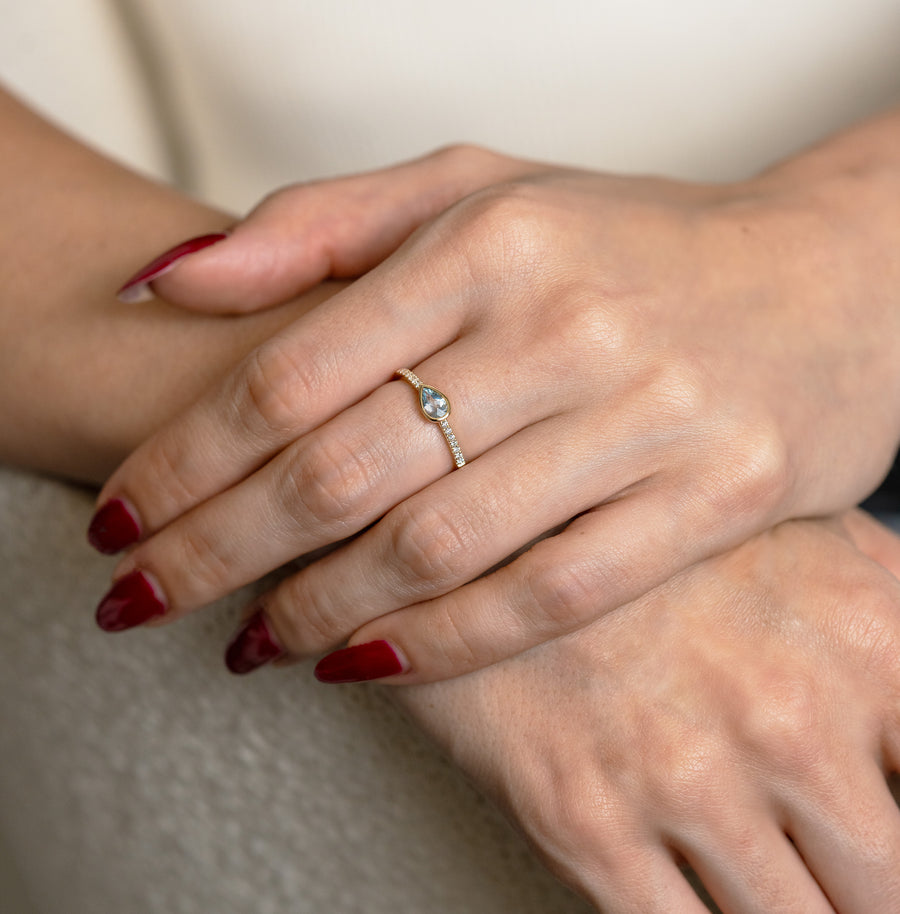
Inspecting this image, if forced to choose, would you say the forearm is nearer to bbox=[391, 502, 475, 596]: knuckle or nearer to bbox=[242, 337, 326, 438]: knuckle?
bbox=[242, 337, 326, 438]: knuckle

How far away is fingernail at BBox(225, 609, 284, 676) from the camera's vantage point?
66 centimetres

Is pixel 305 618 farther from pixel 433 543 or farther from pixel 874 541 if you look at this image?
pixel 874 541

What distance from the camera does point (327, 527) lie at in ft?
2.01

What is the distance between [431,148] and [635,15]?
27 cm

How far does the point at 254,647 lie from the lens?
0.67m

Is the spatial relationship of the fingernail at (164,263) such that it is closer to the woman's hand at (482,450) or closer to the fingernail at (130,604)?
the woman's hand at (482,450)

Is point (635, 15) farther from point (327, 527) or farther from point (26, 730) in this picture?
point (26, 730)

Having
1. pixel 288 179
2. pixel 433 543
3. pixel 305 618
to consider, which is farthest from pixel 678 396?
pixel 288 179

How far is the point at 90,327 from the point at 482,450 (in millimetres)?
358

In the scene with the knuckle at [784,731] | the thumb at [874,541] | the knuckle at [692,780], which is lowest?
the knuckle at [692,780]

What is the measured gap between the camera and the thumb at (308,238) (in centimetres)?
68

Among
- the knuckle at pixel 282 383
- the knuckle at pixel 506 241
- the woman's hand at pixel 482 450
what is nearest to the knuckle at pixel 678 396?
the woman's hand at pixel 482 450

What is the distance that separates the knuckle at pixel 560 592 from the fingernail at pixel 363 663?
97 millimetres

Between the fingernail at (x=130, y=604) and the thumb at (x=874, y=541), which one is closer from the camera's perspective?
the fingernail at (x=130, y=604)
